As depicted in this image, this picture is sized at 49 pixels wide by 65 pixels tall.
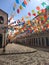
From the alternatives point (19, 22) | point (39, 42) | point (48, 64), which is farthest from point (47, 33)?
point (48, 64)

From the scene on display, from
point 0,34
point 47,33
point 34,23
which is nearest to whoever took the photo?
point 34,23

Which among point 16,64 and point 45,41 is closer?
point 16,64

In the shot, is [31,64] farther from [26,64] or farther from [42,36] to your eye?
[42,36]

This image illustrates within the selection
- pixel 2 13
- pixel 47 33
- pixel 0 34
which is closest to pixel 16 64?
pixel 0 34

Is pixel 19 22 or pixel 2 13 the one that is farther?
pixel 2 13

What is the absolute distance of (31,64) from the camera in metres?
12.6

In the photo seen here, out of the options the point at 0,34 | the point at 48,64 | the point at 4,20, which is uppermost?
the point at 4,20

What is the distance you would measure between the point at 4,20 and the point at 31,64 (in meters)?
25.1

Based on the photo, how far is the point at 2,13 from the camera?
36.8 meters

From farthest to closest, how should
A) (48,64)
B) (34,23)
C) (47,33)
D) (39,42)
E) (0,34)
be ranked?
(39,42) < (47,33) < (0,34) < (34,23) < (48,64)

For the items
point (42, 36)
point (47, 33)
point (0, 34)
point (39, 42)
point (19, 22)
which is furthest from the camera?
point (39, 42)

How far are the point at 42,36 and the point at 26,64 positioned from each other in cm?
4556

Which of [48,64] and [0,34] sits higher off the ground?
[0,34]

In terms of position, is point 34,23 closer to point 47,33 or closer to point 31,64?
point 31,64
